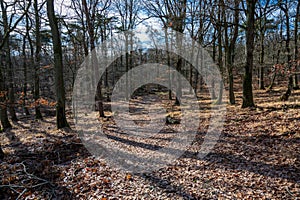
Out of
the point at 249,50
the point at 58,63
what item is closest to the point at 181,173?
the point at 58,63

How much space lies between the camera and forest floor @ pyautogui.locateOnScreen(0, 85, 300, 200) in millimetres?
3631

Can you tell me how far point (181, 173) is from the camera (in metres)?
4.43

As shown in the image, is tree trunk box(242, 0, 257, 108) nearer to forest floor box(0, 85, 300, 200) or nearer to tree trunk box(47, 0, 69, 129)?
forest floor box(0, 85, 300, 200)

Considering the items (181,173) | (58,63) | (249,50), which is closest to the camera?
(181,173)

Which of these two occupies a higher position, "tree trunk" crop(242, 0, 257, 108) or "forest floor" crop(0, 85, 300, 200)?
"tree trunk" crop(242, 0, 257, 108)

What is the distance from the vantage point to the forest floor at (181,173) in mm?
3631

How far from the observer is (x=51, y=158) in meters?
5.49

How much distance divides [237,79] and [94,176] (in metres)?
29.5

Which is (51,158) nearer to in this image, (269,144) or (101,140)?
(101,140)

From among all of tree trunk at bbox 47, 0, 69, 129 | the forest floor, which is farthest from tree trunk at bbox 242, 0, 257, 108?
tree trunk at bbox 47, 0, 69, 129

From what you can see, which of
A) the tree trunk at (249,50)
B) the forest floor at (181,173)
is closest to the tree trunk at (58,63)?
the forest floor at (181,173)

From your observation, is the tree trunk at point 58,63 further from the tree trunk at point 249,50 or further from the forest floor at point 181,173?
the tree trunk at point 249,50

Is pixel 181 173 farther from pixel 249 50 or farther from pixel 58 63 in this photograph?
pixel 249 50

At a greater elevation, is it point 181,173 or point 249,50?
point 249,50
